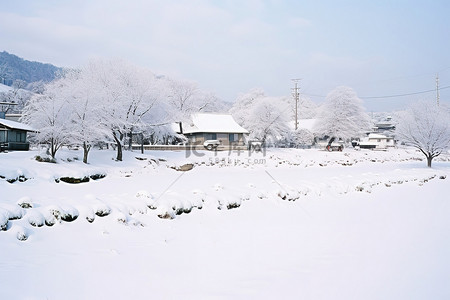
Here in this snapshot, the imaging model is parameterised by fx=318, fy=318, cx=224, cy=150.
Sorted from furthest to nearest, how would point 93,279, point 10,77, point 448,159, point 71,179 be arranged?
point 10,77
point 448,159
point 71,179
point 93,279

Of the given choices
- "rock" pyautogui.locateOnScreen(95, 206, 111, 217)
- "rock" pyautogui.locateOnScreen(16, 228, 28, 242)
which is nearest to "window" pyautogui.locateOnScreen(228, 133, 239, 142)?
"rock" pyautogui.locateOnScreen(95, 206, 111, 217)

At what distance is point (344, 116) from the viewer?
51281 millimetres

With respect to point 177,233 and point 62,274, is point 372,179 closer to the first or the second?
point 177,233

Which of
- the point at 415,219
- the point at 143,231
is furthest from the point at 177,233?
the point at 415,219

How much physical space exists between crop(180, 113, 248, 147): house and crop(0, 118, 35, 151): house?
21.0m

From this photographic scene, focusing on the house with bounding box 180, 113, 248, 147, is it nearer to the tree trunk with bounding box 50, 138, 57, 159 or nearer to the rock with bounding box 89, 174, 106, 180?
the tree trunk with bounding box 50, 138, 57, 159

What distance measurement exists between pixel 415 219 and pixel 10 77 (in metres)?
148

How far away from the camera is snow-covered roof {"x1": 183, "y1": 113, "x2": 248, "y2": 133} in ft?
151

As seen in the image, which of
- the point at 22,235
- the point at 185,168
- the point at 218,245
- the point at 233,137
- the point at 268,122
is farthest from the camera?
Answer: the point at 268,122

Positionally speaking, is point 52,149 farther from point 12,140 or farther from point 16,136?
point 16,136

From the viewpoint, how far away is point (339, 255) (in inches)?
343

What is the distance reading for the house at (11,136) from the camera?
2586 cm

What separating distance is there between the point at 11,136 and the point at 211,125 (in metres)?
25.7

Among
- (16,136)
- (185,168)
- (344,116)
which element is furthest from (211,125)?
(16,136)
